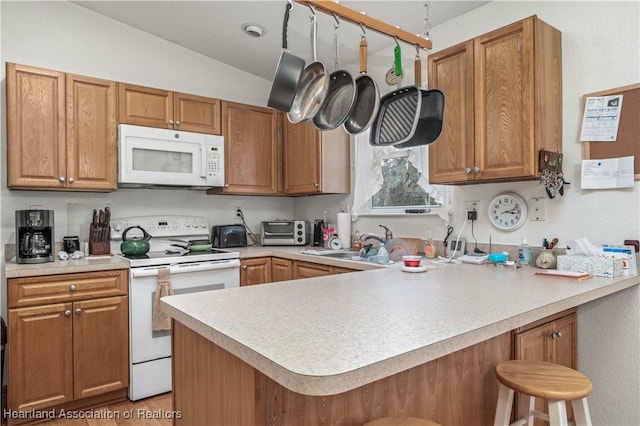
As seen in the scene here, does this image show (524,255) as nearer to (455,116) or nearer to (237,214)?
(455,116)

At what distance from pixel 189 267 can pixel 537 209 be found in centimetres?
220

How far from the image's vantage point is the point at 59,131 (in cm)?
256

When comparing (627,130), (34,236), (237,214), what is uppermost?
(627,130)

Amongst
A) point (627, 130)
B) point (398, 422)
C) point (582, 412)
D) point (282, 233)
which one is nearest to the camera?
point (398, 422)

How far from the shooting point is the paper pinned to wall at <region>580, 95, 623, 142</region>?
6.17ft

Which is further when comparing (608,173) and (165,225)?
(165,225)

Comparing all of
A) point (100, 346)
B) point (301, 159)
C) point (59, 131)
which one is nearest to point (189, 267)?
point (100, 346)

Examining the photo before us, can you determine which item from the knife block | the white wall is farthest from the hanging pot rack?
the knife block

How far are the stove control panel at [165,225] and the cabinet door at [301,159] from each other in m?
0.84

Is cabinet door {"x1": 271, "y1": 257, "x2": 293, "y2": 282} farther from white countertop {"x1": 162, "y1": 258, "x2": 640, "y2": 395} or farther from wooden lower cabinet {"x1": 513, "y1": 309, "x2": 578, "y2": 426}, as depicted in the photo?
wooden lower cabinet {"x1": 513, "y1": 309, "x2": 578, "y2": 426}

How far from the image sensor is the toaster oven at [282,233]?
356 centimetres

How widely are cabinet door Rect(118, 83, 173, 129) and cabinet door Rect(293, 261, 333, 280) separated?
4.80 feet

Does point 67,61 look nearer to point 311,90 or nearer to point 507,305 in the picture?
point 311,90

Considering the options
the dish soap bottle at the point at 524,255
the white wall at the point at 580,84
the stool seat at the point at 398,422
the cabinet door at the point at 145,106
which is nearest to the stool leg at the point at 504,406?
the stool seat at the point at 398,422
